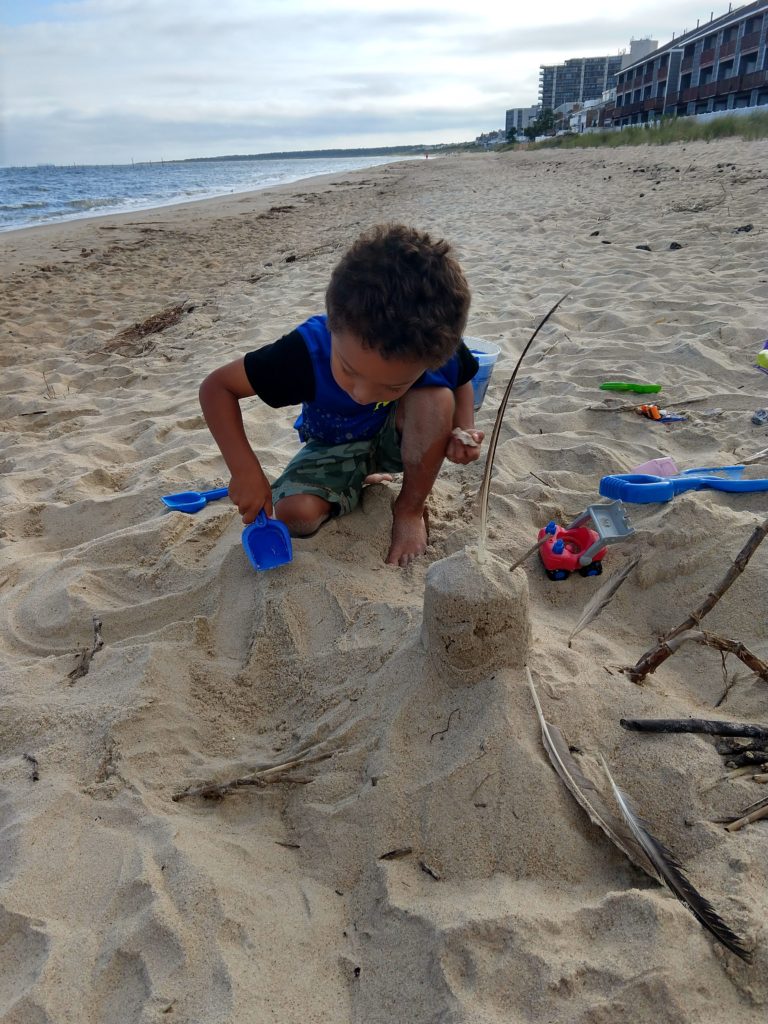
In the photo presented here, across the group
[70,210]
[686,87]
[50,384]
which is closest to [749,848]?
[50,384]

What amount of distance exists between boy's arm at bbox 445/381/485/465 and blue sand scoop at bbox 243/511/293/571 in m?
0.56

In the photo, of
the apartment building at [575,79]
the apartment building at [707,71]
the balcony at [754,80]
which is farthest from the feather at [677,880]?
the apartment building at [575,79]

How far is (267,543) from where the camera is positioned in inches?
80.4

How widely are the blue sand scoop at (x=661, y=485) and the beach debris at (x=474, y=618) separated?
91 centimetres

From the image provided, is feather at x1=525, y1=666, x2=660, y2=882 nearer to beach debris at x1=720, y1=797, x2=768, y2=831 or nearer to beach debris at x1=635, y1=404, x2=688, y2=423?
beach debris at x1=720, y1=797, x2=768, y2=831

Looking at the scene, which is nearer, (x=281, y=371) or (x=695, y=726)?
(x=695, y=726)

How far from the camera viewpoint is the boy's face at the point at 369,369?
169cm

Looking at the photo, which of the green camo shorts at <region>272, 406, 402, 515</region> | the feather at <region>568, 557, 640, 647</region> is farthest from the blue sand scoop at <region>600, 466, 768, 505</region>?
the green camo shorts at <region>272, 406, 402, 515</region>

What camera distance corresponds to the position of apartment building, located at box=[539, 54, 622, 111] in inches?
3625

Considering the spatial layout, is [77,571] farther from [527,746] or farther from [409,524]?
[527,746]

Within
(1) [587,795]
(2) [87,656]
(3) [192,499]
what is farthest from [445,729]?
(3) [192,499]

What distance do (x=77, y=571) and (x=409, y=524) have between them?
1032 mm

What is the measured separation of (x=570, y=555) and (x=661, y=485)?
1.55 feet

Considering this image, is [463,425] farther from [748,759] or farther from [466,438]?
[748,759]
